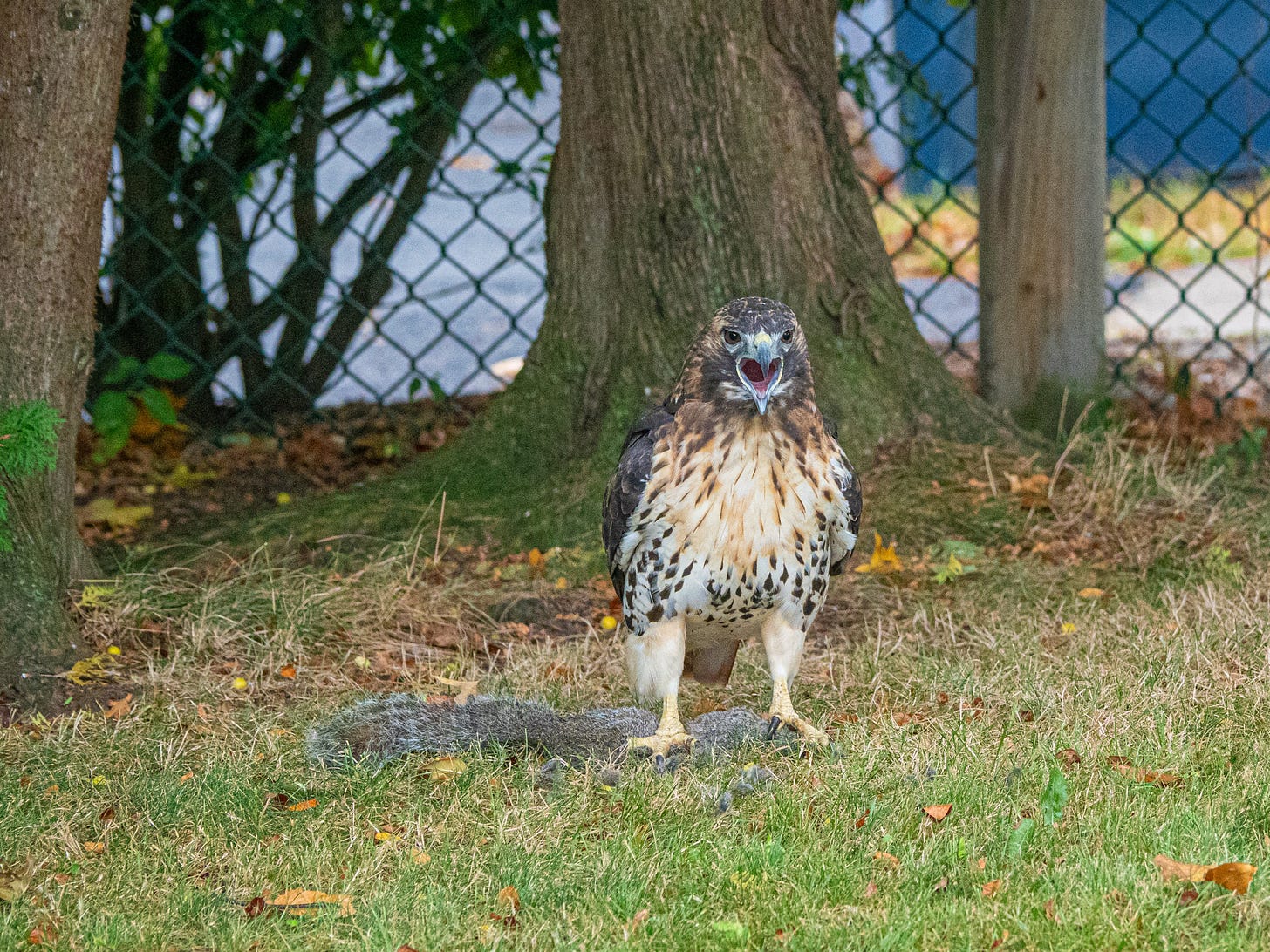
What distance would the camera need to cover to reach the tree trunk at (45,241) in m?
3.54

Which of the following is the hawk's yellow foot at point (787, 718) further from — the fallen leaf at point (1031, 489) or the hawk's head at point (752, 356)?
the fallen leaf at point (1031, 489)

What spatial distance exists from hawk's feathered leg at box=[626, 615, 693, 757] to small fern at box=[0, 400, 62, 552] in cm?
145

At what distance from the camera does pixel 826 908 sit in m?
2.53

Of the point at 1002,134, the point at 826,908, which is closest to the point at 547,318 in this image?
the point at 1002,134

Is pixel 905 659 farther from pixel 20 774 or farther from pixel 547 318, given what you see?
pixel 20 774

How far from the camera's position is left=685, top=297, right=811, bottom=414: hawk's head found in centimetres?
306

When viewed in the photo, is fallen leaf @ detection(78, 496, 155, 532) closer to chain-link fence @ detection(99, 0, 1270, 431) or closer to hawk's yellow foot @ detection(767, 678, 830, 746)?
chain-link fence @ detection(99, 0, 1270, 431)

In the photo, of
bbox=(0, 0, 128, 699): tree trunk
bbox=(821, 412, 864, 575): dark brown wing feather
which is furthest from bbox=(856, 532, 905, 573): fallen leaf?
bbox=(0, 0, 128, 699): tree trunk

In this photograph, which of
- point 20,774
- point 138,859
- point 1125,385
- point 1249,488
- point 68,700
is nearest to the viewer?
point 138,859

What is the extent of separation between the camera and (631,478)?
3.30 meters

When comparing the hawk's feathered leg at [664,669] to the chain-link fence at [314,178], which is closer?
the hawk's feathered leg at [664,669]

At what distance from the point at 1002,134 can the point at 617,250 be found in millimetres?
1424

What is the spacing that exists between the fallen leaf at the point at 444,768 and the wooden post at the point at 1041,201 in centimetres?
280

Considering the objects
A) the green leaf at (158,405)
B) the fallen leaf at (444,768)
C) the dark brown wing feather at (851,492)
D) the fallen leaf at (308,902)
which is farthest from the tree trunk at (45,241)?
the dark brown wing feather at (851,492)
